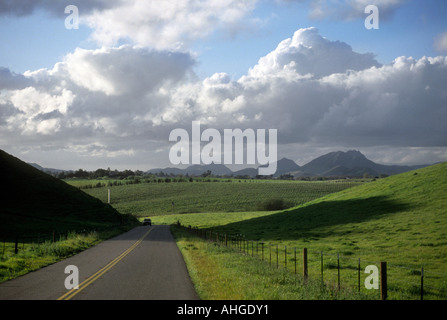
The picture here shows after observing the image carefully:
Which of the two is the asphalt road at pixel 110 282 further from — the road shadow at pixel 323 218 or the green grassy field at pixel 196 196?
the green grassy field at pixel 196 196

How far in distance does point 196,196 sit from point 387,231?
357ft

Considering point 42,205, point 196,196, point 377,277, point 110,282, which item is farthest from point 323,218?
point 196,196

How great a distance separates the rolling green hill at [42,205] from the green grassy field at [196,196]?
116 feet

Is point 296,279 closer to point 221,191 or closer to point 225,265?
point 225,265

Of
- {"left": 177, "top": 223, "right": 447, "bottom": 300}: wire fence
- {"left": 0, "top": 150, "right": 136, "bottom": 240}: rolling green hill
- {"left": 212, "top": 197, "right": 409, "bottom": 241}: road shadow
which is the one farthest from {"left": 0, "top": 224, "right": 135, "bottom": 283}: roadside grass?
{"left": 0, "top": 150, "right": 136, "bottom": 240}: rolling green hill

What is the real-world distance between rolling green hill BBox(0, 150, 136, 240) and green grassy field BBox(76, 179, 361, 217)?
35223 mm

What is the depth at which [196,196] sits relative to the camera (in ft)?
474

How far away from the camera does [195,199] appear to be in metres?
138

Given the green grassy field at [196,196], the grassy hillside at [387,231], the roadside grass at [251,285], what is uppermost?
the roadside grass at [251,285]

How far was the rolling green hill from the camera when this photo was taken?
2435 inches

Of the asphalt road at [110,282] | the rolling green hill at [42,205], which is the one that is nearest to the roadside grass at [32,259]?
the asphalt road at [110,282]

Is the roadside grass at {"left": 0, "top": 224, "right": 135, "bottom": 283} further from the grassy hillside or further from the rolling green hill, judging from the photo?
the rolling green hill

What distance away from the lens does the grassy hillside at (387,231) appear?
72.3 ft
